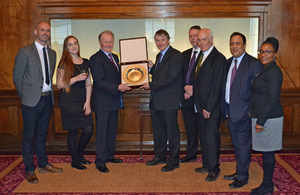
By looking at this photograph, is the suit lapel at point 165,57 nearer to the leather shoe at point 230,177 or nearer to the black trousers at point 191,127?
the black trousers at point 191,127

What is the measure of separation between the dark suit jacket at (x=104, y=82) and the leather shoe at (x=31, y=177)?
0.94 meters

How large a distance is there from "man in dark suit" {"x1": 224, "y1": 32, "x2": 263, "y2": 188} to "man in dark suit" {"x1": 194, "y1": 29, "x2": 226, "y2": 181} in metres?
0.11

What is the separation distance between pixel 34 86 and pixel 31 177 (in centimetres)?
95

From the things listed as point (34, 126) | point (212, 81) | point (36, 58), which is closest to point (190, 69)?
point (212, 81)

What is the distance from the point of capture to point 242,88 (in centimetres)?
314

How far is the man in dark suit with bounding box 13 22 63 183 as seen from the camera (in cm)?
343

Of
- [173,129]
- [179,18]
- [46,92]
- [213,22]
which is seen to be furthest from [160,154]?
[213,22]

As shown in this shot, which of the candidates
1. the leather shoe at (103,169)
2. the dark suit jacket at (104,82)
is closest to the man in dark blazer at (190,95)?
the dark suit jacket at (104,82)

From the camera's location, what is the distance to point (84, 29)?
5418 millimetres

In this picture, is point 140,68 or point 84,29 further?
point 84,29

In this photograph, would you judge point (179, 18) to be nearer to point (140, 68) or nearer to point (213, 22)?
point (213, 22)

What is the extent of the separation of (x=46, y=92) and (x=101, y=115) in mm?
638

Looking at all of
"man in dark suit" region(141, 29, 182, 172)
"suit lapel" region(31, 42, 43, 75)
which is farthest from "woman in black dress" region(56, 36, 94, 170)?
"man in dark suit" region(141, 29, 182, 172)

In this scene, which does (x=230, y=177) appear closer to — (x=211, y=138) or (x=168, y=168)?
(x=211, y=138)
